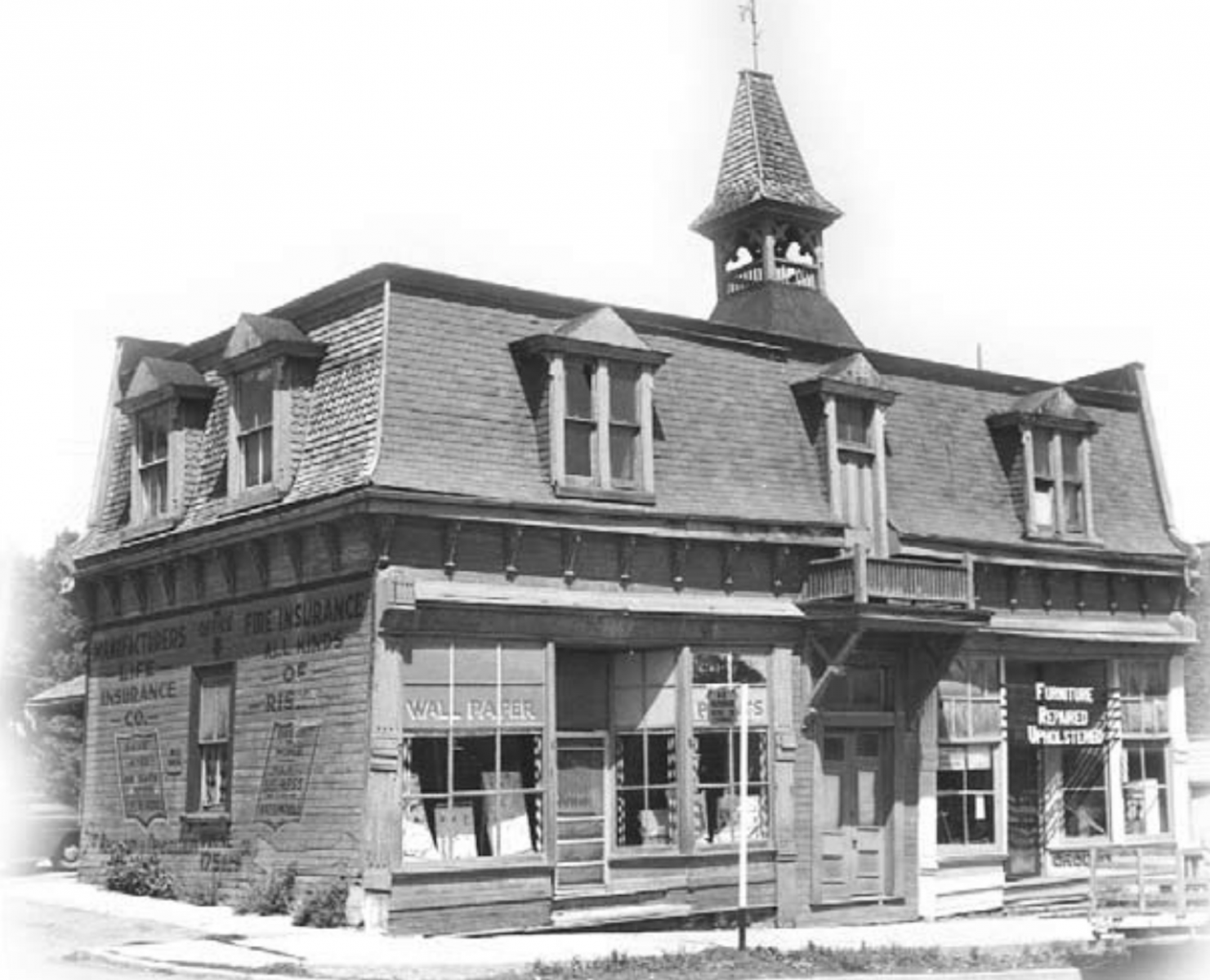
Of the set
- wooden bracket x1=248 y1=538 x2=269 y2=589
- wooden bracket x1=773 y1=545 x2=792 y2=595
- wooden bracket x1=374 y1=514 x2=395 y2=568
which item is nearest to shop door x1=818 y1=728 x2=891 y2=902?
wooden bracket x1=773 y1=545 x2=792 y2=595

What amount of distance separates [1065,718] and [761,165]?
12.9 m

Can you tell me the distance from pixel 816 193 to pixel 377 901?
19.9 m

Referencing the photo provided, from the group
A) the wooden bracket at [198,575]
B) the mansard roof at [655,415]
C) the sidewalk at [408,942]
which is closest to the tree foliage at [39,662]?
the mansard roof at [655,415]

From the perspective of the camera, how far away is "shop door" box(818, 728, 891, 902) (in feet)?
85.3

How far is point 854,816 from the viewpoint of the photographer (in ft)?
86.7

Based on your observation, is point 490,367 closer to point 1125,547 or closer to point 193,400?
point 193,400

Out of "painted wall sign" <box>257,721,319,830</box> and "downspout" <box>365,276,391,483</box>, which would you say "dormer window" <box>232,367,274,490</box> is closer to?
"downspout" <box>365,276,391,483</box>

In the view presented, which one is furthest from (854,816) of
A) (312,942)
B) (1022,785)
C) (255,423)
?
(255,423)

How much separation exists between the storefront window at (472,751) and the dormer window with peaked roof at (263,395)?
3.49 m

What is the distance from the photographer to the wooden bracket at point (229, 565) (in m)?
24.6

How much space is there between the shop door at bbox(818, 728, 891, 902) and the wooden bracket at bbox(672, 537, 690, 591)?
357cm

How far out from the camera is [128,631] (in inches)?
1085

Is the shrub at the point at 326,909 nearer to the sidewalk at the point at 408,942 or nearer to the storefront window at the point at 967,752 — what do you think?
the sidewalk at the point at 408,942

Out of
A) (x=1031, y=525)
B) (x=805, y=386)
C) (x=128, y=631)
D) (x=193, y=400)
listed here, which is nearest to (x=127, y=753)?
(x=128, y=631)
